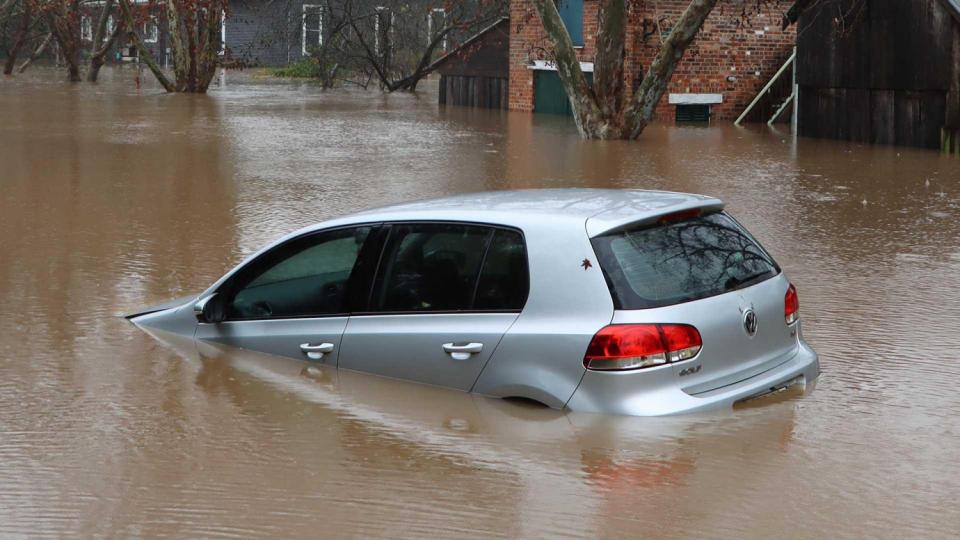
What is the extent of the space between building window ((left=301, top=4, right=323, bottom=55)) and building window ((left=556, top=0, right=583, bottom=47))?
1542 centimetres

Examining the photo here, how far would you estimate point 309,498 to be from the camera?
225 inches

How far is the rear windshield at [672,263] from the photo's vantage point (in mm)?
6316

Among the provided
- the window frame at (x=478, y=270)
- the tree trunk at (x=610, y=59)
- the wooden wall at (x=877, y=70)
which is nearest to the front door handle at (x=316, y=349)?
the window frame at (x=478, y=270)

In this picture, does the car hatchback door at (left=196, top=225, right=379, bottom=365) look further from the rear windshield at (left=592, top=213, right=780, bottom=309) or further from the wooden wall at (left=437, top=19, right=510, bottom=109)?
the wooden wall at (left=437, top=19, right=510, bottom=109)

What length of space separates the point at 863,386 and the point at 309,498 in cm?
330

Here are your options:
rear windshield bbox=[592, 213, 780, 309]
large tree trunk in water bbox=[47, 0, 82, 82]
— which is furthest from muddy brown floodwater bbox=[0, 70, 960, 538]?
large tree trunk in water bbox=[47, 0, 82, 82]

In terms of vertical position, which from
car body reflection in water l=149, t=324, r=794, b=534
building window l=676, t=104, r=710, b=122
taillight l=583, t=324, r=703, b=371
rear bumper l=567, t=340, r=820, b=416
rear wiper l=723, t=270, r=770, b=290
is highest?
building window l=676, t=104, r=710, b=122

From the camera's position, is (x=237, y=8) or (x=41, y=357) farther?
(x=237, y=8)

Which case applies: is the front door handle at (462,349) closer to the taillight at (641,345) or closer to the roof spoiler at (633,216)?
the taillight at (641,345)

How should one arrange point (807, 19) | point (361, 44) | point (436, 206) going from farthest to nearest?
point (361, 44) → point (807, 19) → point (436, 206)

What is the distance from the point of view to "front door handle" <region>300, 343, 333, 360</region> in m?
7.48

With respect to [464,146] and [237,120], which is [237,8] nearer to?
[237,120]

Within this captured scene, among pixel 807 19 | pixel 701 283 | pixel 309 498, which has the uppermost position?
pixel 807 19

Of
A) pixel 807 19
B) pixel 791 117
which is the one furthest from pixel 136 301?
pixel 791 117
